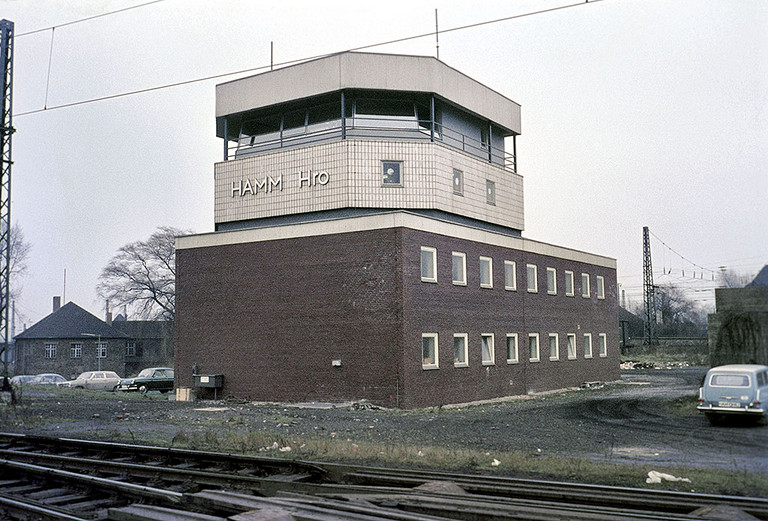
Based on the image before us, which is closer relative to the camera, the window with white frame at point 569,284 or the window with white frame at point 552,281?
the window with white frame at point 552,281

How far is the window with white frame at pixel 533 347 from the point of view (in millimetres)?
34375

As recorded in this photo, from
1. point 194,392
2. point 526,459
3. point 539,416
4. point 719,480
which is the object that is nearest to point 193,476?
point 526,459

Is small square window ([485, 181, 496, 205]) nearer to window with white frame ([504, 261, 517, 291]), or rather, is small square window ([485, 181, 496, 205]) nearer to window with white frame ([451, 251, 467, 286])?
window with white frame ([504, 261, 517, 291])

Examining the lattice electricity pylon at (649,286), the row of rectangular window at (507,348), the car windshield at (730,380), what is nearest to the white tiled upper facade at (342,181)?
the row of rectangular window at (507,348)

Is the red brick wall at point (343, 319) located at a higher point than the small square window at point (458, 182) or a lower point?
lower

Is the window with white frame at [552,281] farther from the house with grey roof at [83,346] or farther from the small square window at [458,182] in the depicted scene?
the house with grey roof at [83,346]

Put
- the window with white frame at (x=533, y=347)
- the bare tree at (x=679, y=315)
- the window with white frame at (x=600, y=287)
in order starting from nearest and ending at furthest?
the bare tree at (x=679, y=315)
the window with white frame at (x=533, y=347)
the window with white frame at (x=600, y=287)

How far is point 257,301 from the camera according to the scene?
94.1ft

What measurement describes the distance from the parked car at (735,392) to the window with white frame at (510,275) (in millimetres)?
17365

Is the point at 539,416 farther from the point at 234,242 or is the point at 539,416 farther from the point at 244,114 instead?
the point at 244,114

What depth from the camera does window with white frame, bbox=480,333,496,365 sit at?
30.6 metres

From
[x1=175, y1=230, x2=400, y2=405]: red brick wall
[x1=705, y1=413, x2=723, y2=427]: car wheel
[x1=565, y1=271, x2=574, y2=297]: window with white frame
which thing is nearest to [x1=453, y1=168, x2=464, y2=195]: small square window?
[x1=175, y1=230, x2=400, y2=405]: red brick wall

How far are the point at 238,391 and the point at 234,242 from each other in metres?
6.19

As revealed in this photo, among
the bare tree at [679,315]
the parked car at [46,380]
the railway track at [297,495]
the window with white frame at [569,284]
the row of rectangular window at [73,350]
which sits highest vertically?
the window with white frame at [569,284]
